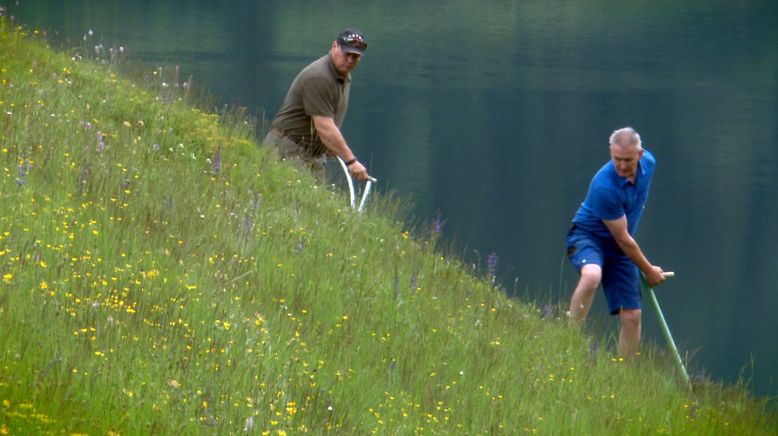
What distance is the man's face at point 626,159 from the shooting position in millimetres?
8664

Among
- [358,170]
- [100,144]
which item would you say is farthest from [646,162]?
[100,144]

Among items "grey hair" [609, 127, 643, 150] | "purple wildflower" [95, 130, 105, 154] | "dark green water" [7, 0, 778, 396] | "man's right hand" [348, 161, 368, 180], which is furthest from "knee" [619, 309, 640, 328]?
"purple wildflower" [95, 130, 105, 154]

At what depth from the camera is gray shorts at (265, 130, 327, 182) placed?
32.2 ft

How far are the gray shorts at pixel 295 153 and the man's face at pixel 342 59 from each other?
0.80m

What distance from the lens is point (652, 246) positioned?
27625mm

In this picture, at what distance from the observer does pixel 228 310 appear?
5645mm

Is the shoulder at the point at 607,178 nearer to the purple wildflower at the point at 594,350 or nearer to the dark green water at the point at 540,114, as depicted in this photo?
the purple wildflower at the point at 594,350

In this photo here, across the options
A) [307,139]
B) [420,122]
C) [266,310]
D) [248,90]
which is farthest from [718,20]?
[266,310]

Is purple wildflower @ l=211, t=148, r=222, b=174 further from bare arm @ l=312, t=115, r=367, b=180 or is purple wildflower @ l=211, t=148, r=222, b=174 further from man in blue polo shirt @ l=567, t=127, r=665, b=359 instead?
man in blue polo shirt @ l=567, t=127, r=665, b=359

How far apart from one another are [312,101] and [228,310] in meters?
3.80

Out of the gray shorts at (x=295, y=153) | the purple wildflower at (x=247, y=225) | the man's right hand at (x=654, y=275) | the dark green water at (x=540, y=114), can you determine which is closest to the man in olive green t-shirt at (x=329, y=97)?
the gray shorts at (x=295, y=153)

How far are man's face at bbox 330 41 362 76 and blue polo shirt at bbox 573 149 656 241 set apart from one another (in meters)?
1.82

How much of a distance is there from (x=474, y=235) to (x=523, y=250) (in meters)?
1.31

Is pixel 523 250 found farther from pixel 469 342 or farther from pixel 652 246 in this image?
pixel 469 342
